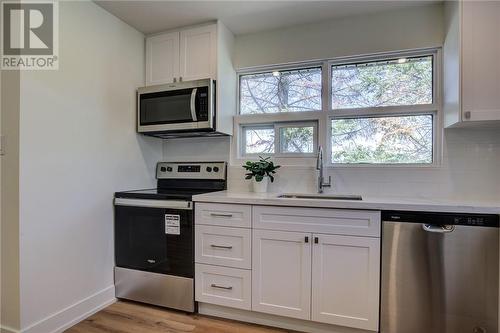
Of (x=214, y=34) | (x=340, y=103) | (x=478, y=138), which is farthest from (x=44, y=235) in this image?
(x=478, y=138)

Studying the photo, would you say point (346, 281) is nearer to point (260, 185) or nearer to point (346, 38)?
point (260, 185)

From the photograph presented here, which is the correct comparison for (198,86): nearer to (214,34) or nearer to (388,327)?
(214,34)

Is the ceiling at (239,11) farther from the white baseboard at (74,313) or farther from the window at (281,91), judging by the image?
the white baseboard at (74,313)

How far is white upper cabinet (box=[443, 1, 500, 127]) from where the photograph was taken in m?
1.79

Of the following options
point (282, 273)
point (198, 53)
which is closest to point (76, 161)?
point (198, 53)

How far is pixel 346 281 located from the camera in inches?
72.6

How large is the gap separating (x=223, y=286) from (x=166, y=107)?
63.2 inches

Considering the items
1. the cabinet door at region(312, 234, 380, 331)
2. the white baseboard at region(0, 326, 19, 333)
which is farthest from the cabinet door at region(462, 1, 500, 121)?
the white baseboard at region(0, 326, 19, 333)

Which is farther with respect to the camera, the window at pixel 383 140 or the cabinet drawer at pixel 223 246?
the window at pixel 383 140

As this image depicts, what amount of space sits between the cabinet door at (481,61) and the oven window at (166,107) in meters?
2.04

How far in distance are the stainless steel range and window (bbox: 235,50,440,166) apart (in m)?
0.95

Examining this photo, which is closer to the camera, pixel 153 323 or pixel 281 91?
pixel 153 323

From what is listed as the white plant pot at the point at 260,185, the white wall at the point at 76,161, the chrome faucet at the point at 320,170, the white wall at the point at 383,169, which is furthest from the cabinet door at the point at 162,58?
the chrome faucet at the point at 320,170

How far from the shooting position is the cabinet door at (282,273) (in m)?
1.93
